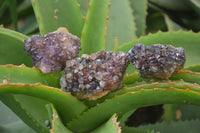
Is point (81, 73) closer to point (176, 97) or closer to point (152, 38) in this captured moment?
point (176, 97)

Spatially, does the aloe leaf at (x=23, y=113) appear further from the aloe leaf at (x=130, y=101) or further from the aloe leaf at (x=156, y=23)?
the aloe leaf at (x=156, y=23)

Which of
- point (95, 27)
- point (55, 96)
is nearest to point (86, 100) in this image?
point (55, 96)

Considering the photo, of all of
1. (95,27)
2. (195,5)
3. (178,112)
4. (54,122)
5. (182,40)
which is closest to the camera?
(54,122)

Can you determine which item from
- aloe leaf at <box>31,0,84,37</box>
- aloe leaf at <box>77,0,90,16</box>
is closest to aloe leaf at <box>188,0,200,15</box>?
aloe leaf at <box>77,0,90,16</box>

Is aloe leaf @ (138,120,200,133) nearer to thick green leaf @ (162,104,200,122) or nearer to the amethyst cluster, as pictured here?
thick green leaf @ (162,104,200,122)

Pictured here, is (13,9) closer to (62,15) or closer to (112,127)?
(62,15)
